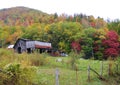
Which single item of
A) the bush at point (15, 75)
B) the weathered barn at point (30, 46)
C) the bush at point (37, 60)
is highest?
the bush at point (15, 75)

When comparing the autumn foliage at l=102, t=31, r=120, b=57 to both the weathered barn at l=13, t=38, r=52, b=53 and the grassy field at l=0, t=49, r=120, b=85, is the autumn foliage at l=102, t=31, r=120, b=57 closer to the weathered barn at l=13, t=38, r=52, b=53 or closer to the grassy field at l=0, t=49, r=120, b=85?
the weathered barn at l=13, t=38, r=52, b=53

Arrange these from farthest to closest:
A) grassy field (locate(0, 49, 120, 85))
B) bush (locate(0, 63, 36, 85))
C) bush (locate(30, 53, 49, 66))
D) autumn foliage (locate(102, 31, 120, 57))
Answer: autumn foliage (locate(102, 31, 120, 57)), bush (locate(30, 53, 49, 66)), grassy field (locate(0, 49, 120, 85)), bush (locate(0, 63, 36, 85))

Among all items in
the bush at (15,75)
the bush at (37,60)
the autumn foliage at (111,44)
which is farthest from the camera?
the autumn foliage at (111,44)

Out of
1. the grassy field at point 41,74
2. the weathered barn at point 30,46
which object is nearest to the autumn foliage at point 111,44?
the weathered barn at point 30,46

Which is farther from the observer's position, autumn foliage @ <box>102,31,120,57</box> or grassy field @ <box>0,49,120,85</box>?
autumn foliage @ <box>102,31,120,57</box>

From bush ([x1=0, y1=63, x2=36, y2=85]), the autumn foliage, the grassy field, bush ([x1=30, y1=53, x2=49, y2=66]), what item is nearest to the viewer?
bush ([x1=0, y1=63, x2=36, y2=85])

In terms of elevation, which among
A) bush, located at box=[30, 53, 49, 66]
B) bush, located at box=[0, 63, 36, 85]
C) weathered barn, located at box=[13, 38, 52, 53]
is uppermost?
bush, located at box=[0, 63, 36, 85]

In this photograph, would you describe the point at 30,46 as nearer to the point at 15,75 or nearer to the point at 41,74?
the point at 41,74

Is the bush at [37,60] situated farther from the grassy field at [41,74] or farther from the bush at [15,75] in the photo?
the bush at [15,75]

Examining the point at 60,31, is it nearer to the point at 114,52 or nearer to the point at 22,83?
the point at 114,52

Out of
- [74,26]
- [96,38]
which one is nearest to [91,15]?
[74,26]

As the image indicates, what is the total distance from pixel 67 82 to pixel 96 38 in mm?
29462

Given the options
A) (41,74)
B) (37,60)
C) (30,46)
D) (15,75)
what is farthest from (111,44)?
(15,75)

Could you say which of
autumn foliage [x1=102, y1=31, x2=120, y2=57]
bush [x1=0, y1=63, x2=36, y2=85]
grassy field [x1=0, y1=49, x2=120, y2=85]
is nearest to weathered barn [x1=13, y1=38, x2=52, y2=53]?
autumn foliage [x1=102, y1=31, x2=120, y2=57]
